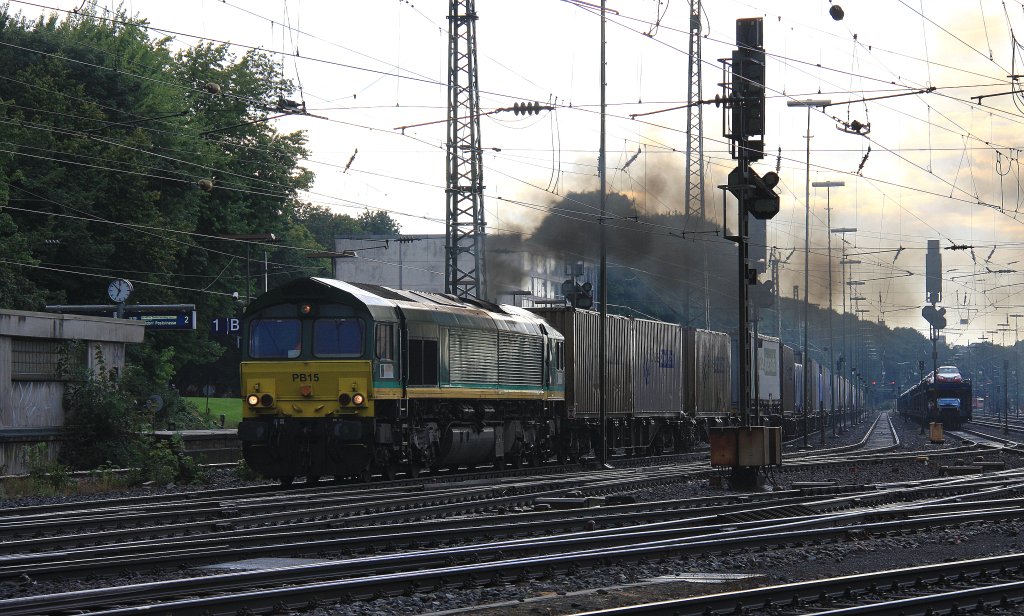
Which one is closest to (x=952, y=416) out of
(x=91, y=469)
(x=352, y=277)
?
(x=352, y=277)

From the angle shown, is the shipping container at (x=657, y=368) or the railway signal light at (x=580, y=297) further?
the shipping container at (x=657, y=368)

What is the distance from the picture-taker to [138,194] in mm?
49906

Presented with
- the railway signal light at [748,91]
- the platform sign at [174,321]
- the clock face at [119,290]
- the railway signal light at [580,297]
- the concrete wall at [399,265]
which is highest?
the concrete wall at [399,265]

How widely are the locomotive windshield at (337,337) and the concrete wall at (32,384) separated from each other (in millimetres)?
5735

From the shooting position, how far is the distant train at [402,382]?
23312 mm

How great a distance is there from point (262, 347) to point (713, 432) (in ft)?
26.9

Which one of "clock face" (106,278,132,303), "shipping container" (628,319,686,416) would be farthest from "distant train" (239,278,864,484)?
"clock face" (106,278,132,303)

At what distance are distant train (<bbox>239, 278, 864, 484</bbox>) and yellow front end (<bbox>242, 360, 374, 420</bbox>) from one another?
0.02m

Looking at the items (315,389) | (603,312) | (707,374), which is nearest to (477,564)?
(315,389)

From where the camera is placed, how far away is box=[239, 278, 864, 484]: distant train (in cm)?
2331

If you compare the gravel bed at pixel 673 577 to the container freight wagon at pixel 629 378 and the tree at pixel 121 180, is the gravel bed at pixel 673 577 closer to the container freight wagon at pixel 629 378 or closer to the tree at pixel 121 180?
the container freight wagon at pixel 629 378

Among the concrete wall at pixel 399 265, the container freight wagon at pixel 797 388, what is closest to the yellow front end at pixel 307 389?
the container freight wagon at pixel 797 388

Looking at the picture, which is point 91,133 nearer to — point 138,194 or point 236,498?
point 138,194

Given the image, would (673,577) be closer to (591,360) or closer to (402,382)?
(402,382)
